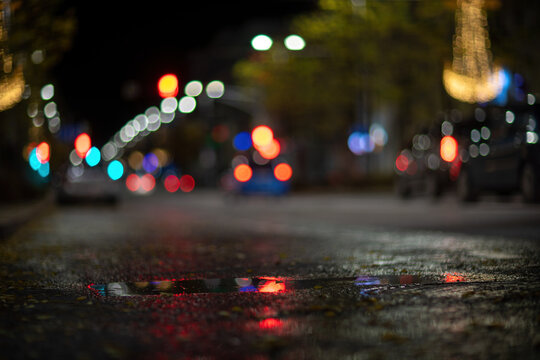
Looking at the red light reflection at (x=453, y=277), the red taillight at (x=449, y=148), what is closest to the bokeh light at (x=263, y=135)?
the red taillight at (x=449, y=148)

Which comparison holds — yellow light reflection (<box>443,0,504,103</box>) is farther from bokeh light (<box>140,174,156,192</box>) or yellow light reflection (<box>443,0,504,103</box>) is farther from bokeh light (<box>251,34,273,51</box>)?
bokeh light (<box>140,174,156,192</box>)

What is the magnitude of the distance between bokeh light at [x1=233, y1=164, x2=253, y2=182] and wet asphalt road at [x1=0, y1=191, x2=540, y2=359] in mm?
17604

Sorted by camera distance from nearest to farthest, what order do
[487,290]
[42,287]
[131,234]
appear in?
[487,290] → [42,287] → [131,234]

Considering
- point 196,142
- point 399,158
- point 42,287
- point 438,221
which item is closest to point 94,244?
point 42,287

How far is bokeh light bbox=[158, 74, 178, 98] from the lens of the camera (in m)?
25.6

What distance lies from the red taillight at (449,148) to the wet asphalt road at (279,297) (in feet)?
25.5

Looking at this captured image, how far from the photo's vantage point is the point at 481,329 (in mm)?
5000

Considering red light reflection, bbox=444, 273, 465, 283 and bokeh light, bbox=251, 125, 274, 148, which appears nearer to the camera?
red light reflection, bbox=444, 273, 465, 283

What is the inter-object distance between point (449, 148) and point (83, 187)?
14957 millimetres

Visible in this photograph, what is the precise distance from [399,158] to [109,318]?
20448 millimetres

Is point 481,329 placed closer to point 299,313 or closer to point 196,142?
point 299,313

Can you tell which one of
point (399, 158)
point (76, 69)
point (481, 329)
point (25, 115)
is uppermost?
point (76, 69)

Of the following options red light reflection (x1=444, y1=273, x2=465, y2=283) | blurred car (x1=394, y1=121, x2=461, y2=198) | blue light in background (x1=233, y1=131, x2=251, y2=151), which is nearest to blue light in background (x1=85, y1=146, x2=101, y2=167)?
blue light in background (x1=233, y1=131, x2=251, y2=151)

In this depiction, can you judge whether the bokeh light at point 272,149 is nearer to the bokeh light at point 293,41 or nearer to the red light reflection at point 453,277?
the bokeh light at point 293,41
